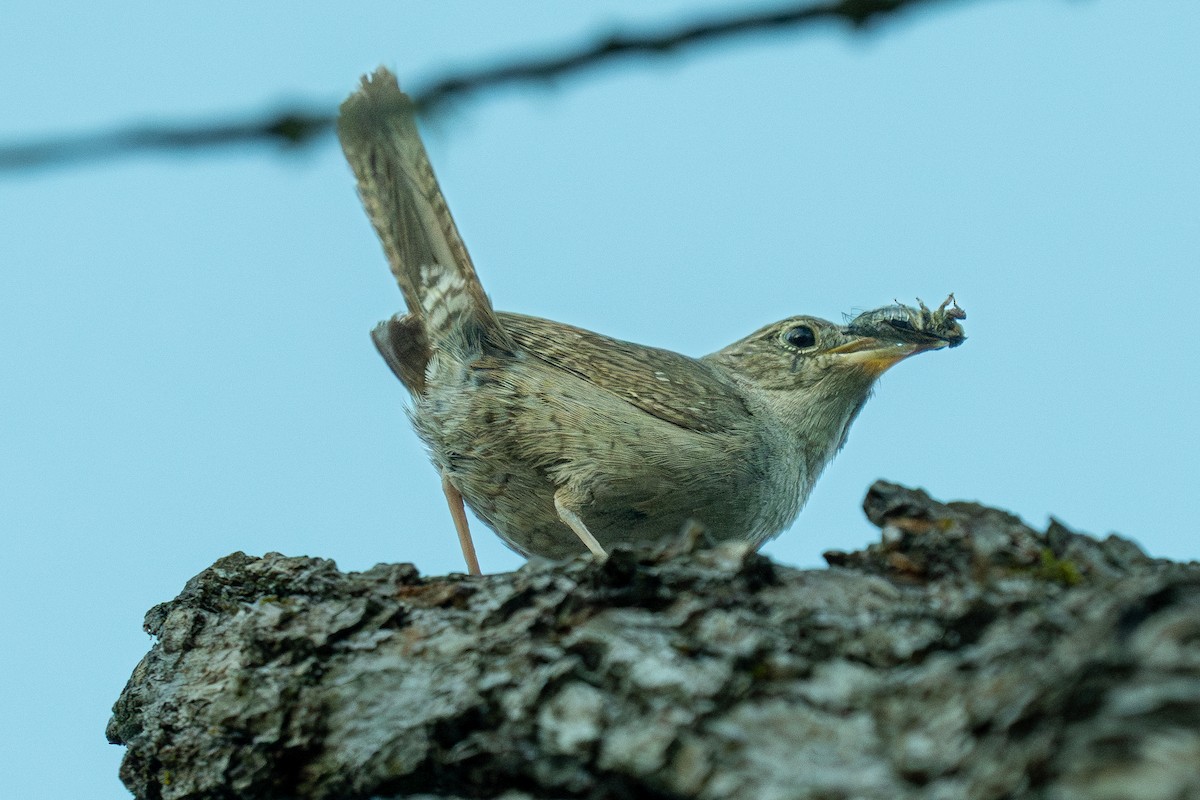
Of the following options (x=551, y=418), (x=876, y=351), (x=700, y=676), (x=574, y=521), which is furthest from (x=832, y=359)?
(x=700, y=676)

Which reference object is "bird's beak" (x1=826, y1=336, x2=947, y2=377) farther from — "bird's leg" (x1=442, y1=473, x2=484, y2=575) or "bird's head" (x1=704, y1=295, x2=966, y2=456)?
"bird's leg" (x1=442, y1=473, x2=484, y2=575)

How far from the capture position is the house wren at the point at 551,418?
236 inches

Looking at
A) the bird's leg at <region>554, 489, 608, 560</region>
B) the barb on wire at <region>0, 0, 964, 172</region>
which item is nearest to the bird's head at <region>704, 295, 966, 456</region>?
the bird's leg at <region>554, 489, 608, 560</region>

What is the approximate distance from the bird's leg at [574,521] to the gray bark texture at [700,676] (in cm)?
171

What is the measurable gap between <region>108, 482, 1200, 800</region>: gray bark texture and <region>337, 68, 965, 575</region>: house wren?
6.34ft

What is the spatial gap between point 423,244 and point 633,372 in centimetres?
138

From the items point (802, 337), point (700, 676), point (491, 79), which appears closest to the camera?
point (491, 79)

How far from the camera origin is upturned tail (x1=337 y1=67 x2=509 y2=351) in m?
5.80

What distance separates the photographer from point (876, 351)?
7070mm

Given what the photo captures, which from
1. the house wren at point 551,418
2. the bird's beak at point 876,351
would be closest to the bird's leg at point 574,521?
the house wren at point 551,418

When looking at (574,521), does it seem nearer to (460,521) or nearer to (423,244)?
(460,521)

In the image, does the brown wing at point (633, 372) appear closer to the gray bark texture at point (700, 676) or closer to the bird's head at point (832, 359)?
the bird's head at point (832, 359)

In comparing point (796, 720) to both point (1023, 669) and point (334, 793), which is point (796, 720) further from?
point (334, 793)

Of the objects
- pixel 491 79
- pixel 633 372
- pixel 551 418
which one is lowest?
pixel 491 79
